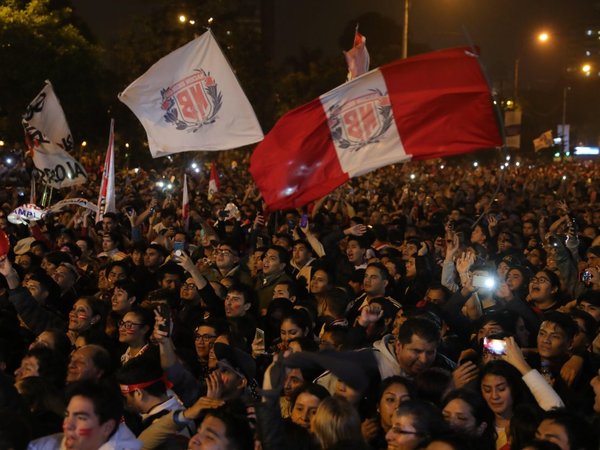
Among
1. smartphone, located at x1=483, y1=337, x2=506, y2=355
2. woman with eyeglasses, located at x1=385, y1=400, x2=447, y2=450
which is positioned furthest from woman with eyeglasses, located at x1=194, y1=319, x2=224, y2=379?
woman with eyeglasses, located at x1=385, y1=400, x2=447, y2=450

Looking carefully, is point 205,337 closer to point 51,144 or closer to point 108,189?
point 108,189

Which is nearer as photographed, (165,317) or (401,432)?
(401,432)

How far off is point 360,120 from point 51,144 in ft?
23.1

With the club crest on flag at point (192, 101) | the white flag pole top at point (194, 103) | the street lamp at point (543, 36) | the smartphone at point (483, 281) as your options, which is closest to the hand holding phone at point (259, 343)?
the smartphone at point (483, 281)

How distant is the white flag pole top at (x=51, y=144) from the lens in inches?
537

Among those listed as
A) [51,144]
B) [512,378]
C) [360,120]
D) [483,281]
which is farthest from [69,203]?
[512,378]

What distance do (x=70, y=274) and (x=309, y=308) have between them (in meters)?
2.57

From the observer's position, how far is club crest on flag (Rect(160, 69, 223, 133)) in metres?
10.3

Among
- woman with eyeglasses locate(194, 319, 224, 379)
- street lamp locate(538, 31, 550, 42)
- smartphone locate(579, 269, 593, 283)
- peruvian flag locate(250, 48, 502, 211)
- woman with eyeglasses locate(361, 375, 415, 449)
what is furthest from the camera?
street lamp locate(538, 31, 550, 42)

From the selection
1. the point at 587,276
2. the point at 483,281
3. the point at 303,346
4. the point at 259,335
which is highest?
the point at 303,346

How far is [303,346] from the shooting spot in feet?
19.7

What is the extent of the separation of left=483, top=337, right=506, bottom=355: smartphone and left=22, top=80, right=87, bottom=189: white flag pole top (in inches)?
356

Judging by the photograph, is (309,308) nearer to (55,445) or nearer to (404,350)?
(404,350)

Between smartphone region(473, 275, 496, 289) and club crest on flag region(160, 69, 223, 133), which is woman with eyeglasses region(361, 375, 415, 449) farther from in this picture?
club crest on flag region(160, 69, 223, 133)
